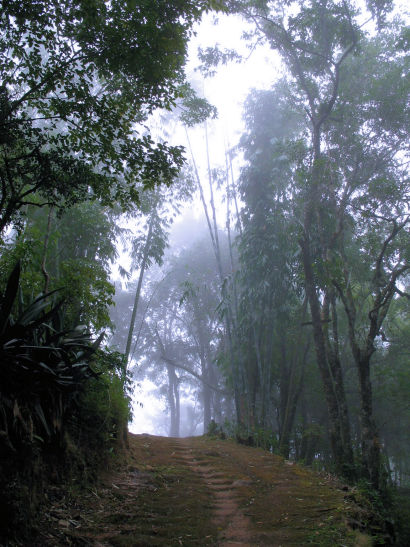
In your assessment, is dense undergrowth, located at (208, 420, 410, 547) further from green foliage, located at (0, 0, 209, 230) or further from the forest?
green foliage, located at (0, 0, 209, 230)

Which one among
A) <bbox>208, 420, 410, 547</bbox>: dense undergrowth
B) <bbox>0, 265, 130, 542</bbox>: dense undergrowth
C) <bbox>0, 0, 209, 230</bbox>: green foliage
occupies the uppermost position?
<bbox>0, 0, 209, 230</bbox>: green foliage

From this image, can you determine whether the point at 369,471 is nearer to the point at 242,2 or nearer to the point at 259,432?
the point at 259,432

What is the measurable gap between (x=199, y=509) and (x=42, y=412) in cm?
160

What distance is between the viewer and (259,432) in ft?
25.4

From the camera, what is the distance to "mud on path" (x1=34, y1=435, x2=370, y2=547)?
8.64 ft

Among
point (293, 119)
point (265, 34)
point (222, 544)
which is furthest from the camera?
point (293, 119)

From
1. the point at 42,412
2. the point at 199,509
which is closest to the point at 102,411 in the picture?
the point at 42,412

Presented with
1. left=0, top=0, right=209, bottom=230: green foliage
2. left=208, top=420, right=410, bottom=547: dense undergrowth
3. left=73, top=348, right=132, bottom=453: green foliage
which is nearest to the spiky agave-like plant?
left=73, top=348, right=132, bottom=453: green foliage

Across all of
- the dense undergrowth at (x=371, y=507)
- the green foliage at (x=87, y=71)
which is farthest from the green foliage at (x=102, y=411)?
the dense undergrowth at (x=371, y=507)

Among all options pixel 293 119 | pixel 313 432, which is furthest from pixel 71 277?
pixel 293 119

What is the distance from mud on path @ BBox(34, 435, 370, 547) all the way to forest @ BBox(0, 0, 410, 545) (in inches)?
11.2

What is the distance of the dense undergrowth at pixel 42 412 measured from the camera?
241 cm

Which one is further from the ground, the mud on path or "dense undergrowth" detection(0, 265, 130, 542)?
"dense undergrowth" detection(0, 265, 130, 542)

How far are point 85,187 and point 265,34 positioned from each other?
270 inches
